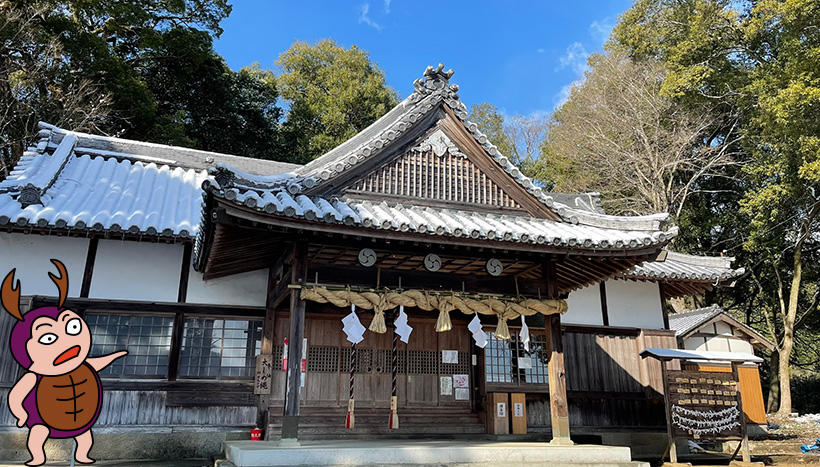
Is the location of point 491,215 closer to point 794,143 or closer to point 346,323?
point 346,323

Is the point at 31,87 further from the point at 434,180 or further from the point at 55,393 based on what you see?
the point at 434,180

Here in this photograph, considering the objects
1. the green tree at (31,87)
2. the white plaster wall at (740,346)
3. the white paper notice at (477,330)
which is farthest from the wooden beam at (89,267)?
the white plaster wall at (740,346)

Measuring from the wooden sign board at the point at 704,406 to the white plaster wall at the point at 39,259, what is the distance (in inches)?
497

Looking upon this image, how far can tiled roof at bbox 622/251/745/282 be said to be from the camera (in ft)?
46.3

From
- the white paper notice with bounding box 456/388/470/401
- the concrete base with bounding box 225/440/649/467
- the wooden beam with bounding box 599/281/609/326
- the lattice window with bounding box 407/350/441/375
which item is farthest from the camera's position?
the wooden beam with bounding box 599/281/609/326

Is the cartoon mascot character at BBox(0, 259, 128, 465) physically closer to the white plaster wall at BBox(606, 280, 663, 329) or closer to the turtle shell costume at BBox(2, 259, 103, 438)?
the turtle shell costume at BBox(2, 259, 103, 438)

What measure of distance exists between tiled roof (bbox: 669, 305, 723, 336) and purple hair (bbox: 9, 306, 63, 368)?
17.0 m

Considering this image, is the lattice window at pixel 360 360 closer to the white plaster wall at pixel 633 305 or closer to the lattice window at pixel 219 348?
the lattice window at pixel 219 348

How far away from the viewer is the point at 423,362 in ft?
41.5

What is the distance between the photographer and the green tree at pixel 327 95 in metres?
34.3

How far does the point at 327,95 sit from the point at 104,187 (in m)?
24.5

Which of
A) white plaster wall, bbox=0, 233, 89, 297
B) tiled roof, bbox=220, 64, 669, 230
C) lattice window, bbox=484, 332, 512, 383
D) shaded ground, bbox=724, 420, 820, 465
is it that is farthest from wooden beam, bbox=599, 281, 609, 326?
white plaster wall, bbox=0, 233, 89, 297

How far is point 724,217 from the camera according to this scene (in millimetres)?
27953

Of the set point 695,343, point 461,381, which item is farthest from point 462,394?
point 695,343
